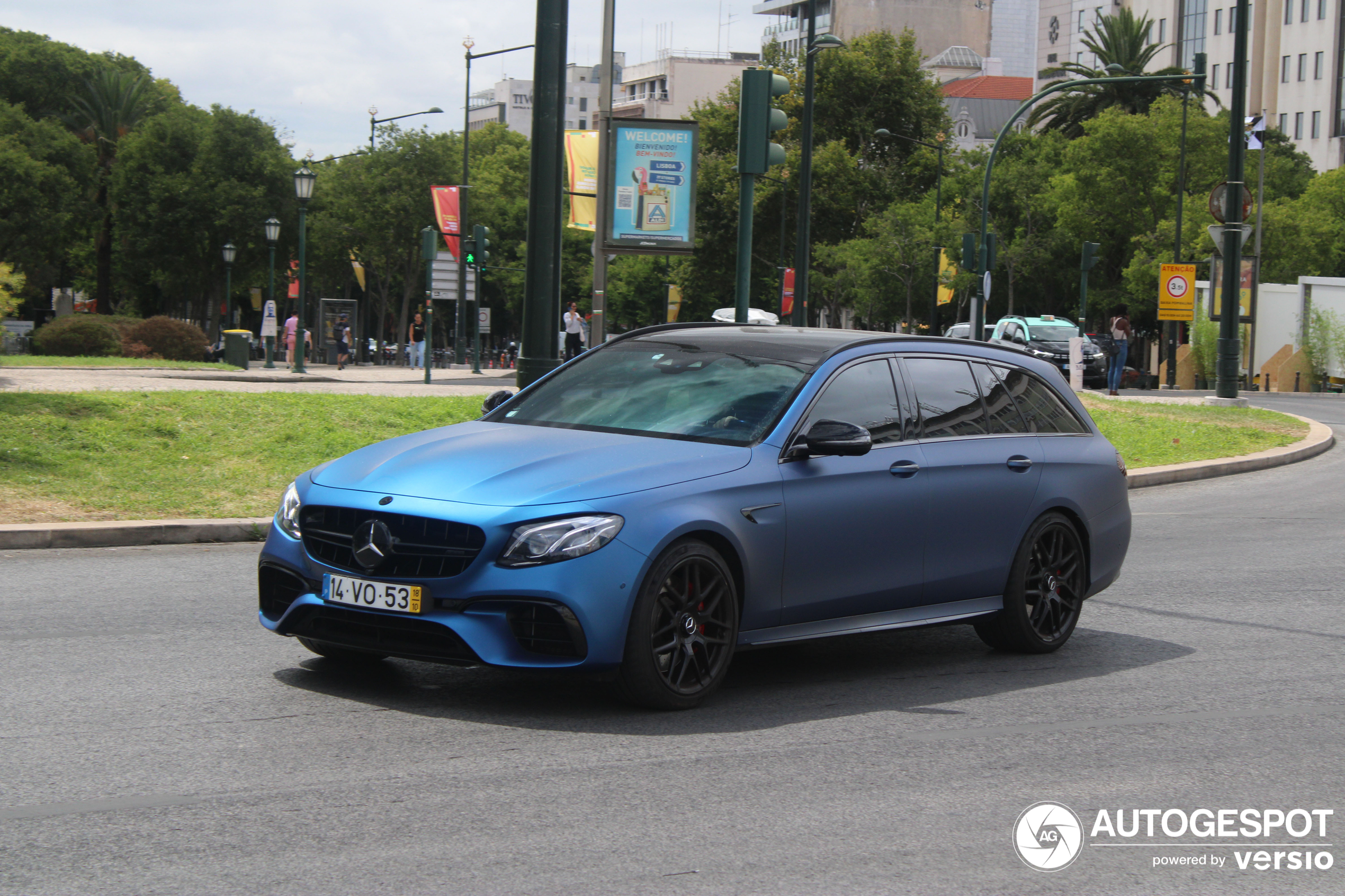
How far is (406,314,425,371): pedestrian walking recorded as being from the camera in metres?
47.4

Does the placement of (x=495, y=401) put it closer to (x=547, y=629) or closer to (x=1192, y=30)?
(x=547, y=629)

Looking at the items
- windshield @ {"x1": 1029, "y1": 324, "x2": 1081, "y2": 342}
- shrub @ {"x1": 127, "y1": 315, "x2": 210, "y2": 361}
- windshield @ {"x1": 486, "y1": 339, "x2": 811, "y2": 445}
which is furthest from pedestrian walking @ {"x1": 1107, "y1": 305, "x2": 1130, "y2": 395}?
windshield @ {"x1": 486, "y1": 339, "x2": 811, "y2": 445}

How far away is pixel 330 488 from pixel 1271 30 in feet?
348

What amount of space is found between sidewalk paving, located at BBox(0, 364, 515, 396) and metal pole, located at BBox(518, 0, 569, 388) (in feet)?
16.9

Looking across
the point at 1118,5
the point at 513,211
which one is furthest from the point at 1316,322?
the point at 1118,5

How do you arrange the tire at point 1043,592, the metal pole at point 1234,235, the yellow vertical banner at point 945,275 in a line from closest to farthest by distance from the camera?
the tire at point 1043,592 → the metal pole at point 1234,235 → the yellow vertical banner at point 945,275

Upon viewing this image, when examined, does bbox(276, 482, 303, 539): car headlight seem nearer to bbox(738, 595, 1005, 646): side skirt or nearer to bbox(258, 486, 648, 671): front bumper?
bbox(258, 486, 648, 671): front bumper

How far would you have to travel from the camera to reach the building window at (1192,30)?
108812 millimetres

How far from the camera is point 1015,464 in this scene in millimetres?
7426

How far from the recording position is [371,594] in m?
5.74

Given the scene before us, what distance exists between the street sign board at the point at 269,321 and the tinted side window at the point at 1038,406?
38.4 meters

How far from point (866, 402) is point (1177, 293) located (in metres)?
38.2

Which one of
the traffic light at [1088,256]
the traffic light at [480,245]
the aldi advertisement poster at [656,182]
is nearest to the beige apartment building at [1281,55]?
the traffic light at [1088,256]

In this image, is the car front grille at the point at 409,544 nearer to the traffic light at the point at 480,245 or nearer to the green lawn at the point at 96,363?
the green lawn at the point at 96,363
